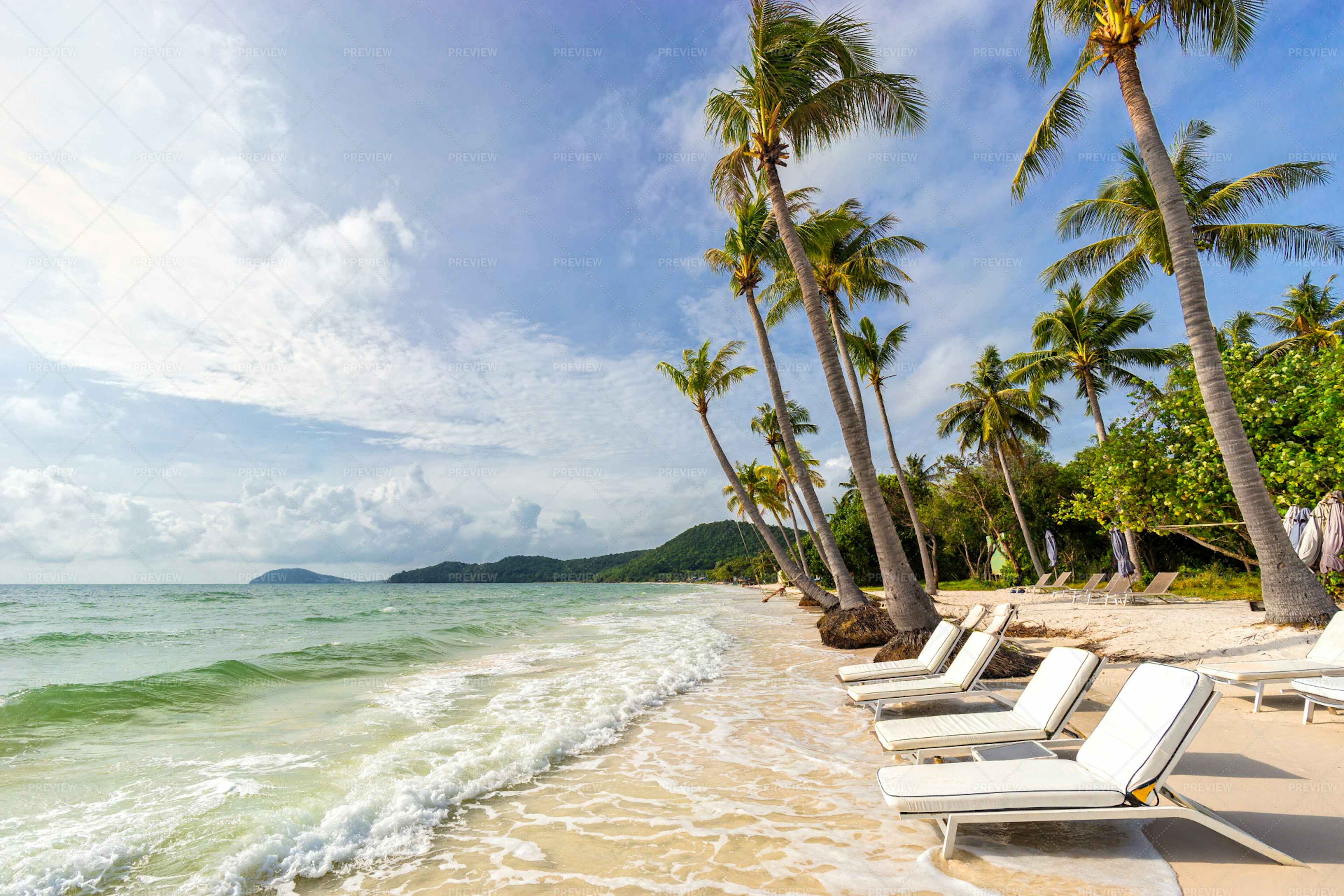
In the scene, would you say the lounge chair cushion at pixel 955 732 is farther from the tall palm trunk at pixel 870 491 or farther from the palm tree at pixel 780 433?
the palm tree at pixel 780 433

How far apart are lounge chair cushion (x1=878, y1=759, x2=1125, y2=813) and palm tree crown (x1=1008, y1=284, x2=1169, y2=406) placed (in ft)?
71.8

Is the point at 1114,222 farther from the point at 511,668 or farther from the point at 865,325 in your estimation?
the point at 511,668

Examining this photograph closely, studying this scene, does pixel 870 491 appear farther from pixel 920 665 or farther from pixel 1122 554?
pixel 1122 554

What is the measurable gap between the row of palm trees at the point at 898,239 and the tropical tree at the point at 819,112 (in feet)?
0.10

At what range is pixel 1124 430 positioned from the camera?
1586cm

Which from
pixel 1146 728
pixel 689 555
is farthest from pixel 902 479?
pixel 689 555

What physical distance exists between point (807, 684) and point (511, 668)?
19.6 ft

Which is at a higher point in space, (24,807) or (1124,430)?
(1124,430)

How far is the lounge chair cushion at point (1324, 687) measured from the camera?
5.08 metres

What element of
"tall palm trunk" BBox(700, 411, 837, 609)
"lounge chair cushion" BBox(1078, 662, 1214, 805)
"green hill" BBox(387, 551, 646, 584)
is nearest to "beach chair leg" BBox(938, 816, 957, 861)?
"lounge chair cushion" BBox(1078, 662, 1214, 805)

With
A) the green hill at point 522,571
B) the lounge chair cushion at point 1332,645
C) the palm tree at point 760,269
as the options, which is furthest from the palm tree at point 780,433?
the green hill at point 522,571

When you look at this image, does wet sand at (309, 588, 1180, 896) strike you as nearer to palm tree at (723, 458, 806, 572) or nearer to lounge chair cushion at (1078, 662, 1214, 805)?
lounge chair cushion at (1078, 662, 1214, 805)

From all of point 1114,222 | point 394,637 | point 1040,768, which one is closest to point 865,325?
point 1114,222

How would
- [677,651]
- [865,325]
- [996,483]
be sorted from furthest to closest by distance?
[996,483] < [865,325] < [677,651]
